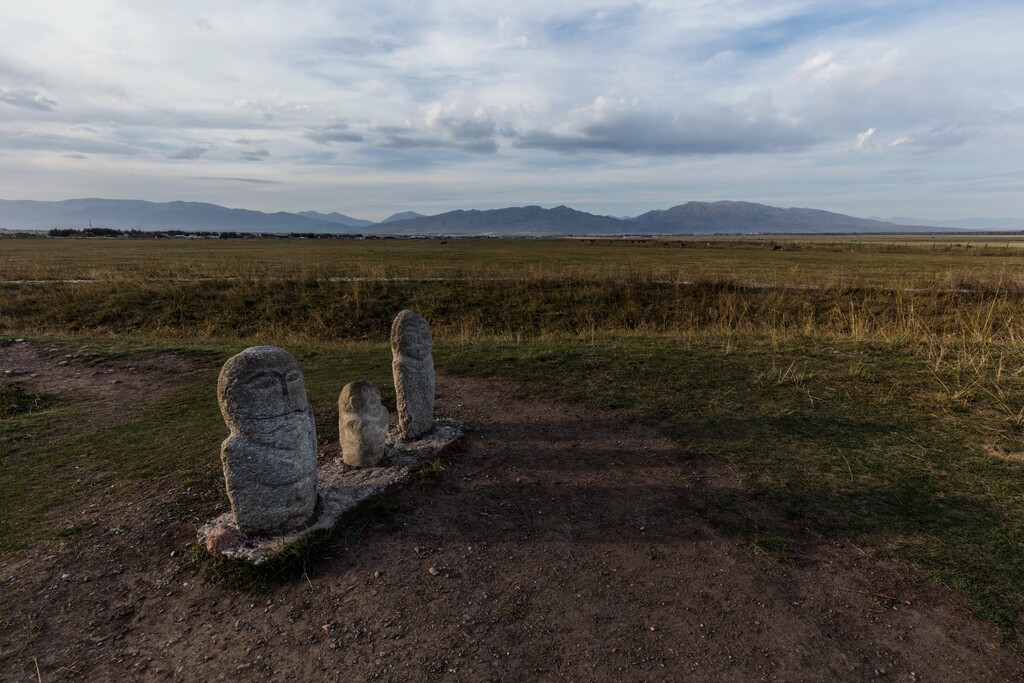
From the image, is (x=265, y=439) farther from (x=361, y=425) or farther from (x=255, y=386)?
(x=361, y=425)

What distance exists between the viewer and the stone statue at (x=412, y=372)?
25.1 feet

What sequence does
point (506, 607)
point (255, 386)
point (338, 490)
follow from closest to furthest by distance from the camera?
point (506, 607) < point (255, 386) < point (338, 490)

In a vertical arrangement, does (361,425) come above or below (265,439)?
below

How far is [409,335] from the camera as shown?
25.1 feet

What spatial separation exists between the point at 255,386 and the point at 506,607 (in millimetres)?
3273

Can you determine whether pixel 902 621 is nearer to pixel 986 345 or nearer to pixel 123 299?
pixel 986 345

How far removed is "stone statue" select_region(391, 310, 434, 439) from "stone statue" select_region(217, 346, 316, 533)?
2.21 m

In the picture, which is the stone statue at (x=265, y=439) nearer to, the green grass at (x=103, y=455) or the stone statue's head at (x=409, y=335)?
the green grass at (x=103, y=455)

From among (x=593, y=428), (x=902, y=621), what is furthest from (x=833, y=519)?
(x=593, y=428)


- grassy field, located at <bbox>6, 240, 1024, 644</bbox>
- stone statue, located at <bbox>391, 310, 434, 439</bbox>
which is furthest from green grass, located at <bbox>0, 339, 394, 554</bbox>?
stone statue, located at <bbox>391, 310, 434, 439</bbox>

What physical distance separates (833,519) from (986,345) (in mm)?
9875

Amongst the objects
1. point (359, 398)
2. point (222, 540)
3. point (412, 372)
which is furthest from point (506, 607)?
point (412, 372)

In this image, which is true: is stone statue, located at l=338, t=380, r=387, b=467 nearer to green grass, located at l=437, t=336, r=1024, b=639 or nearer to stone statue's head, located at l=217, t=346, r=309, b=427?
stone statue's head, located at l=217, t=346, r=309, b=427

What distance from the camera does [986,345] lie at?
11914 millimetres
